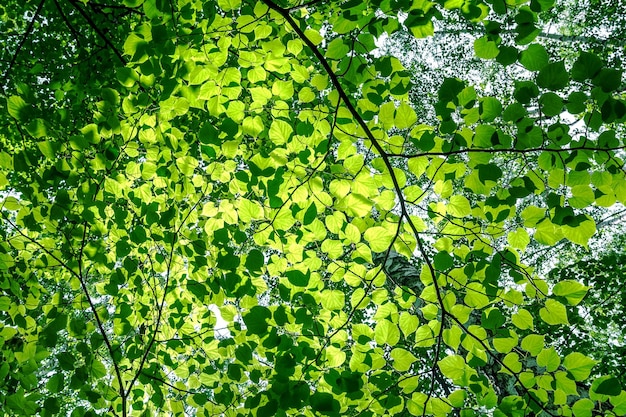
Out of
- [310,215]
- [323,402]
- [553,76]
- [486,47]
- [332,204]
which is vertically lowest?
[323,402]

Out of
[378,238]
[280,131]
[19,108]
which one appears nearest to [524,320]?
[378,238]

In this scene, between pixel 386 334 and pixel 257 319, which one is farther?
pixel 386 334

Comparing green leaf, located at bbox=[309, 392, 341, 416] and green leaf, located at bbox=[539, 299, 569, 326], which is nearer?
green leaf, located at bbox=[309, 392, 341, 416]

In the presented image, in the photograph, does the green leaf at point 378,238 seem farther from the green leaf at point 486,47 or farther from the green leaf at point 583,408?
the green leaf at point 583,408

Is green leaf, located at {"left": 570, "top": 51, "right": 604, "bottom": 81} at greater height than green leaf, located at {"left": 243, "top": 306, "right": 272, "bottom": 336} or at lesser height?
greater

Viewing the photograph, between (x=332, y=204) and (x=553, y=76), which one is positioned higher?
(x=553, y=76)

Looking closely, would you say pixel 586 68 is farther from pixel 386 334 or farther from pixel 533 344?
pixel 386 334

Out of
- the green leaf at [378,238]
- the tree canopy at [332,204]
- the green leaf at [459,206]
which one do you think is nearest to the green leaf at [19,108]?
the tree canopy at [332,204]

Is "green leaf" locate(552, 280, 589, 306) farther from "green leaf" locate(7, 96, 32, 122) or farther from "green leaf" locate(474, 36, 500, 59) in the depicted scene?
"green leaf" locate(7, 96, 32, 122)

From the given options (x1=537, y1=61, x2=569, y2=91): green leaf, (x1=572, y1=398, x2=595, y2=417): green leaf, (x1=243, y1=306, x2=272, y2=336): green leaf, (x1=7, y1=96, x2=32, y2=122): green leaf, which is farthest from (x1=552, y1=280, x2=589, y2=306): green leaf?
(x1=7, y1=96, x2=32, y2=122): green leaf

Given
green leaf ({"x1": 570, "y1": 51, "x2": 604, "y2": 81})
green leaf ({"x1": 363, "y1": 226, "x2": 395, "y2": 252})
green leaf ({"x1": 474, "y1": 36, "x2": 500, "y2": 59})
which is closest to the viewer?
green leaf ({"x1": 570, "y1": 51, "x2": 604, "y2": 81})

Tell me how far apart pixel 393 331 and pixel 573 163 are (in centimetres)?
94

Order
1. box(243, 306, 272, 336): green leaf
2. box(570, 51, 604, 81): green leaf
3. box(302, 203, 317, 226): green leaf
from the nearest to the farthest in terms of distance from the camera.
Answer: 1. box(570, 51, 604, 81): green leaf
2. box(243, 306, 272, 336): green leaf
3. box(302, 203, 317, 226): green leaf

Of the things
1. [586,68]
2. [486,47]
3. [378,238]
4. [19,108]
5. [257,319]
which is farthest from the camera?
[378,238]
